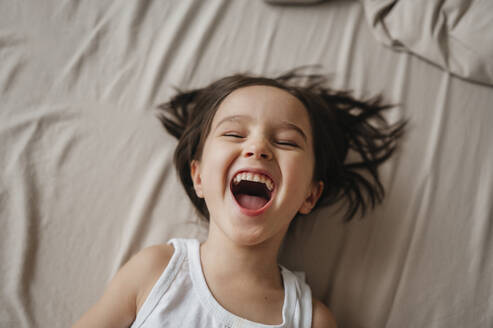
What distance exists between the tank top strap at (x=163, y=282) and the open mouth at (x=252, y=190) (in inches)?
8.2

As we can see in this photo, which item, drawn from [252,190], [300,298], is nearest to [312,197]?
[252,190]

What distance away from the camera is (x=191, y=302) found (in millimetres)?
911

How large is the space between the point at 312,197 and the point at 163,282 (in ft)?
1.51

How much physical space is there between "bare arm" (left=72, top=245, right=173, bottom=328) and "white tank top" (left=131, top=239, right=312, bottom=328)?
0.07 ft

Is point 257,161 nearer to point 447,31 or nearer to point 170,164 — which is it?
point 170,164

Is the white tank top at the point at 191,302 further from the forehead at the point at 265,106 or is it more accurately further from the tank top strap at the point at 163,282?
the forehead at the point at 265,106

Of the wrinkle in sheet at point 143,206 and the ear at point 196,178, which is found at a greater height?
the ear at point 196,178

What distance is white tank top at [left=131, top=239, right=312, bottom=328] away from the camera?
88cm

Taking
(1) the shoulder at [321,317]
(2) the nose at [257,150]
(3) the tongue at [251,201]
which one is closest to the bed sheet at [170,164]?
(1) the shoulder at [321,317]

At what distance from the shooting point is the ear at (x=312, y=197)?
3.31 ft

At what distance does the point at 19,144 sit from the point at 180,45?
0.59 m

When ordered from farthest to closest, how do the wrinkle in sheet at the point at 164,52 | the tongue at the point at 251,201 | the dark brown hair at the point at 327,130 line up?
the wrinkle in sheet at the point at 164,52 < the dark brown hair at the point at 327,130 < the tongue at the point at 251,201

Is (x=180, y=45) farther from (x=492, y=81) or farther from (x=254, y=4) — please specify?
(x=492, y=81)

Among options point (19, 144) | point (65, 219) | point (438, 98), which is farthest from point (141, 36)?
point (438, 98)
